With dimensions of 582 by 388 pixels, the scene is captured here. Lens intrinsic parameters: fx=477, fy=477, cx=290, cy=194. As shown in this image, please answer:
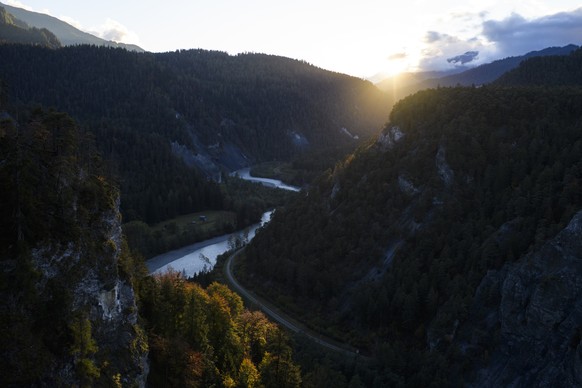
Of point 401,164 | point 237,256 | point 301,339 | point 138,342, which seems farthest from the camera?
point 237,256

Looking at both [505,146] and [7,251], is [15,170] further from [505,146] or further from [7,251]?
[505,146]

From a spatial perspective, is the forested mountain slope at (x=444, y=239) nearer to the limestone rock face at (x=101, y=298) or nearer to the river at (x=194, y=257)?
the river at (x=194, y=257)

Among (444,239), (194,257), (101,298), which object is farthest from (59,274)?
(194,257)

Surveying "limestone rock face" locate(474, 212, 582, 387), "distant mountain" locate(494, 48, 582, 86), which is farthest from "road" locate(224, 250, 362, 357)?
"distant mountain" locate(494, 48, 582, 86)

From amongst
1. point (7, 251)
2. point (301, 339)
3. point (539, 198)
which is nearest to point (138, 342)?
point (7, 251)

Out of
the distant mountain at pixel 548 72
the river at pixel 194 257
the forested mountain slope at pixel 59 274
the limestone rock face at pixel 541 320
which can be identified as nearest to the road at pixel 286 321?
the river at pixel 194 257

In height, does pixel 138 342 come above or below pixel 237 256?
above

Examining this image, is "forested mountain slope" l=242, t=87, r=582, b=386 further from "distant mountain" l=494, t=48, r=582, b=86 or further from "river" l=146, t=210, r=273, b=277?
"distant mountain" l=494, t=48, r=582, b=86
